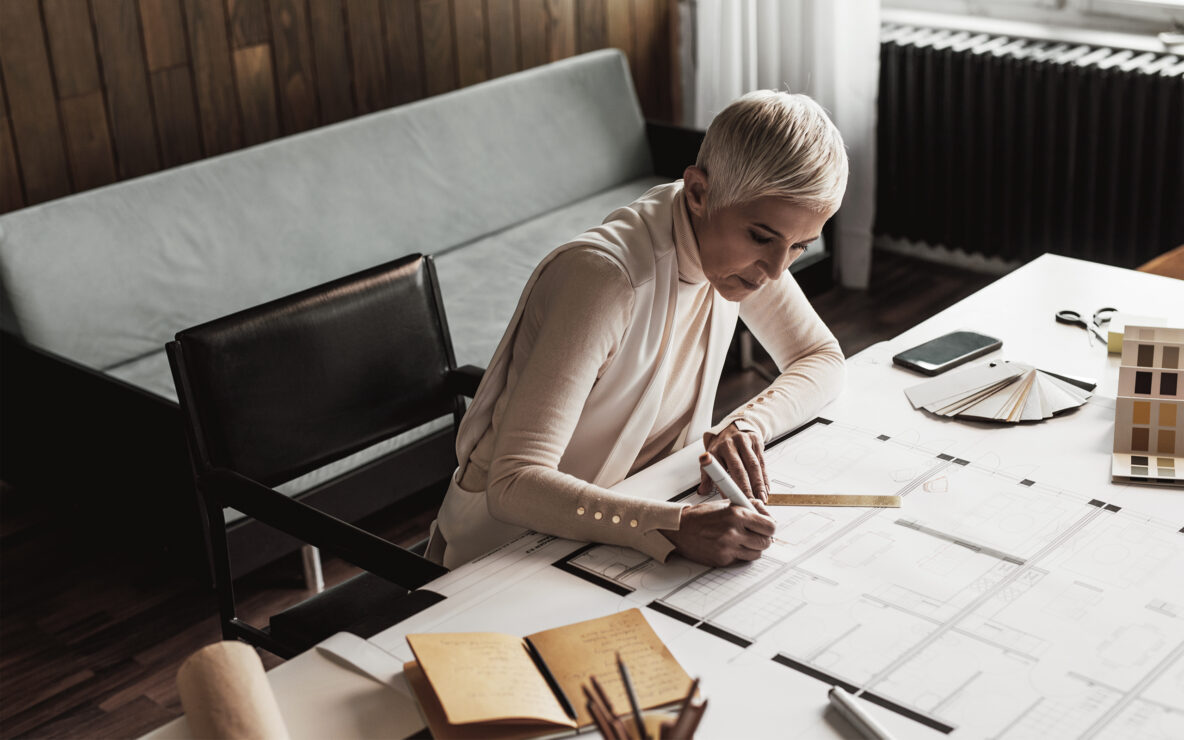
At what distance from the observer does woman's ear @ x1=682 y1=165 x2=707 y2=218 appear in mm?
1562

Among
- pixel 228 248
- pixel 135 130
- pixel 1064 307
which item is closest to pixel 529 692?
pixel 1064 307

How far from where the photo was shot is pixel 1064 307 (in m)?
2.05

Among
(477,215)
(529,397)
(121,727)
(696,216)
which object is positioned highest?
(696,216)

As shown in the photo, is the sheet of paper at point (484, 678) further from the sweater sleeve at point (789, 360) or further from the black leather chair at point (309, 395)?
the sweater sleeve at point (789, 360)

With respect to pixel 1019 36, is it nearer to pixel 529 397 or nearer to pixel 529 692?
pixel 529 397

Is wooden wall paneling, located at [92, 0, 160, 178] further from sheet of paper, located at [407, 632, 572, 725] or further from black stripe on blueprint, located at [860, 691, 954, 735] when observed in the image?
black stripe on blueprint, located at [860, 691, 954, 735]

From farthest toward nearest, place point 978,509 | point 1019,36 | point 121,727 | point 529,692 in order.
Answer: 1. point 1019,36
2. point 121,727
3. point 978,509
4. point 529,692

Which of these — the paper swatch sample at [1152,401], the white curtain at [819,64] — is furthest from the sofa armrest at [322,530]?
the white curtain at [819,64]

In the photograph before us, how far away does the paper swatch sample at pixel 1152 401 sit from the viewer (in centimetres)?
158

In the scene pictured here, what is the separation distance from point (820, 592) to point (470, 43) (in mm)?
2829

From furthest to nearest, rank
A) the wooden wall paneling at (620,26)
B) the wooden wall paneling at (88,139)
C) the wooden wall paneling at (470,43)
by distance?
the wooden wall paneling at (620,26) → the wooden wall paneling at (470,43) → the wooden wall paneling at (88,139)

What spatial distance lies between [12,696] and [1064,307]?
206 cm

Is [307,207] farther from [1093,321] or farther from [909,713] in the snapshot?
[909,713]

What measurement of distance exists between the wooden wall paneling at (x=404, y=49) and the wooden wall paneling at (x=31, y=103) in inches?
39.3
